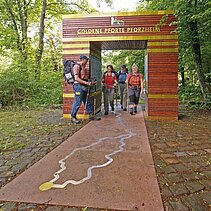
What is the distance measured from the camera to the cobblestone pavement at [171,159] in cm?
196

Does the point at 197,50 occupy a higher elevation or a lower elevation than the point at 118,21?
lower

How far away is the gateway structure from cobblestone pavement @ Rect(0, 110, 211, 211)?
43.0 inches

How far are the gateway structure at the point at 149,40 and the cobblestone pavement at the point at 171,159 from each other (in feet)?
3.58

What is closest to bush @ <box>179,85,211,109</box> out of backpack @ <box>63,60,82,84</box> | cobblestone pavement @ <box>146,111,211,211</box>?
cobblestone pavement @ <box>146,111,211,211</box>

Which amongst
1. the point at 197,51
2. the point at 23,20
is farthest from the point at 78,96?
the point at 23,20

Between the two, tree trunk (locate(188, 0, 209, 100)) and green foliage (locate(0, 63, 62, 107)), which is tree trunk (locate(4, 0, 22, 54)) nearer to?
green foliage (locate(0, 63, 62, 107))

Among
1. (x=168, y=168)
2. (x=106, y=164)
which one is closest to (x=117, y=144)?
(x=106, y=164)

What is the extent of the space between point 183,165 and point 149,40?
14.1 feet

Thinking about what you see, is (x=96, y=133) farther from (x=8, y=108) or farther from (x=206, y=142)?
(x=8, y=108)

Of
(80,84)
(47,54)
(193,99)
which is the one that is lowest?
(193,99)

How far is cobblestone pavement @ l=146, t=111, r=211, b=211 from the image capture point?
199 centimetres

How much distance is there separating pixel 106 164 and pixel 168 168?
2.63ft

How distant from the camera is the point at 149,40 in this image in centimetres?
615

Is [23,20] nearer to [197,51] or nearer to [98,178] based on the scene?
[197,51]
